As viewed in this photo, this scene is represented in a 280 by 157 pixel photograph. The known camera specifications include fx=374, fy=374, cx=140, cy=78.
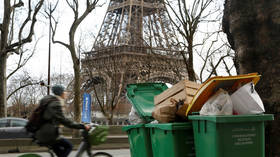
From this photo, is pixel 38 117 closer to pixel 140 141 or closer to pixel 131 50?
pixel 140 141

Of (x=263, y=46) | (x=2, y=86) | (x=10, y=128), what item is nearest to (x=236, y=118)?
(x=263, y=46)

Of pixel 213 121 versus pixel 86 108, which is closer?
pixel 213 121

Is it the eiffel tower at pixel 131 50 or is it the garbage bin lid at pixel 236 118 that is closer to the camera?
the garbage bin lid at pixel 236 118

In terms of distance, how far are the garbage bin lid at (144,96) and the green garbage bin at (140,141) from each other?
24 centimetres

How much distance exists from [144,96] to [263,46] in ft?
8.74

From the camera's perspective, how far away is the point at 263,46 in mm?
5102


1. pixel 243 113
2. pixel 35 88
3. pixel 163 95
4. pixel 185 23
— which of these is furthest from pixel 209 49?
pixel 35 88

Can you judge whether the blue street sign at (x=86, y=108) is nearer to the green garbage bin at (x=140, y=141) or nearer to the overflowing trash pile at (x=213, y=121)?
the green garbage bin at (x=140, y=141)

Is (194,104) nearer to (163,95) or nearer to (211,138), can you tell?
(211,138)

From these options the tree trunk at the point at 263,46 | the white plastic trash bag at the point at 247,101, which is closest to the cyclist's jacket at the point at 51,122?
the white plastic trash bag at the point at 247,101

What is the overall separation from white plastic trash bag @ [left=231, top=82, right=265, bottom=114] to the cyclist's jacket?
2.12 meters

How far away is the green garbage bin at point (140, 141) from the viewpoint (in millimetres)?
5660

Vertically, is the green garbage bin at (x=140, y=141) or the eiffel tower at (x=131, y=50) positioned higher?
the eiffel tower at (x=131, y=50)

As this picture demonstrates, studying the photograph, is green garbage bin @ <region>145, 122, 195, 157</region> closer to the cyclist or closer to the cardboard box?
the cardboard box
